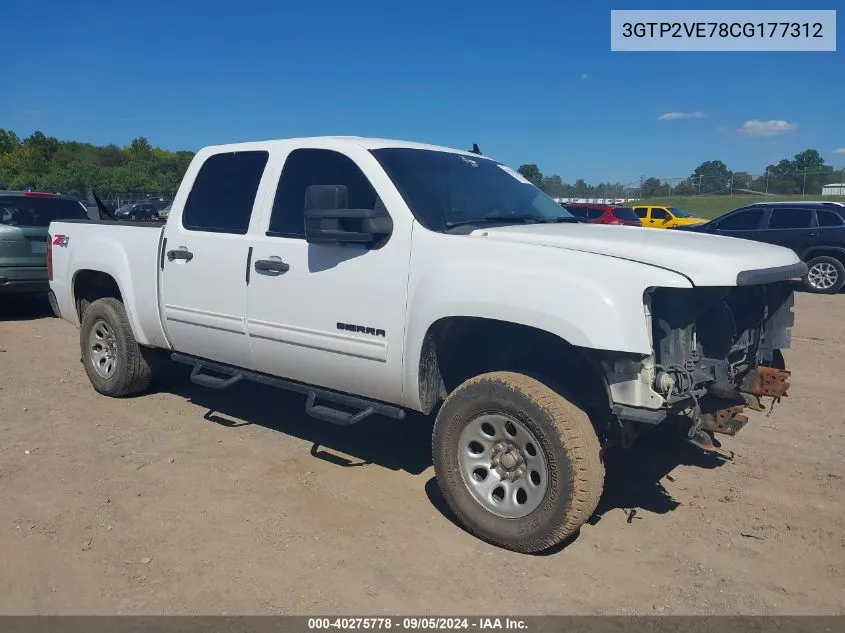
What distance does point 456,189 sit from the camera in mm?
4367

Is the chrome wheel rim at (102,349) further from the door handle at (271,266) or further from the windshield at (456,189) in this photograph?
the windshield at (456,189)

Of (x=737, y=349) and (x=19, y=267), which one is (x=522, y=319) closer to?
(x=737, y=349)

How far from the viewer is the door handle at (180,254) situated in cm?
497

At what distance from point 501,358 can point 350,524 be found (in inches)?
49.0

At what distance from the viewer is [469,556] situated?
3.54m

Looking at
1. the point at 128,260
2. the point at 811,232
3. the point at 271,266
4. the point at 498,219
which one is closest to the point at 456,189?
the point at 498,219

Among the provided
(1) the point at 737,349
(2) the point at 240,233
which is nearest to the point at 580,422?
(1) the point at 737,349

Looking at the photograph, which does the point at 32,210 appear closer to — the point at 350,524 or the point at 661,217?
the point at 350,524

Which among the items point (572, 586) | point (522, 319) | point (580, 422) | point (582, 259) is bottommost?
point (572, 586)

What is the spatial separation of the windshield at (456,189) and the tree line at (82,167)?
1609 inches

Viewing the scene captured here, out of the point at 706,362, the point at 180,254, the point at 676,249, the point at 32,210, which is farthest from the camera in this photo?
the point at 32,210

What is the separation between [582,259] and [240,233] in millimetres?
2449

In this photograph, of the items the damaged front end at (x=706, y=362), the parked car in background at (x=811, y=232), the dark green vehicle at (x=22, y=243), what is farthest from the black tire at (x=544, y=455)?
the parked car in background at (x=811, y=232)

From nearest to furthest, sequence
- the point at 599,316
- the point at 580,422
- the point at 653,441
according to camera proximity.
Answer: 1. the point at 599,316
2. the point at 580,422
3. the point at 653,441
